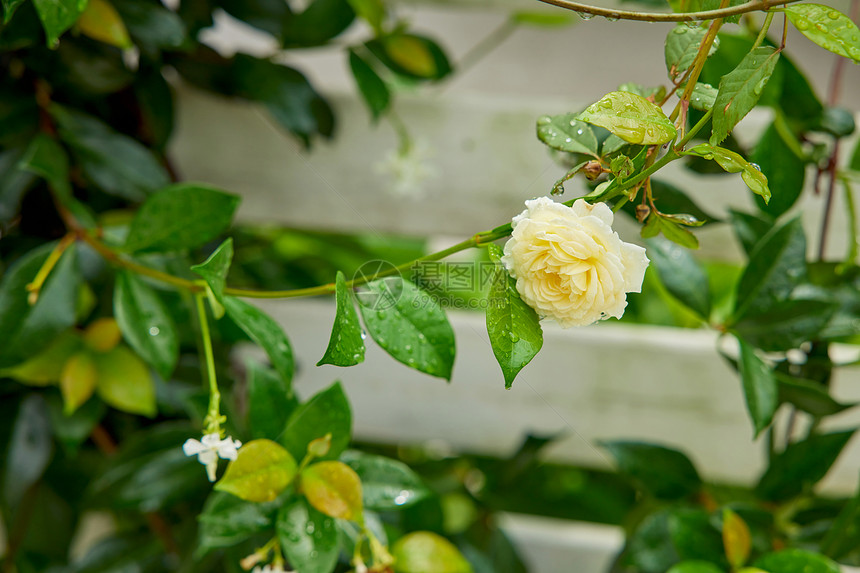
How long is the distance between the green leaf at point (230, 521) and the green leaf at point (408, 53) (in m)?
0.44

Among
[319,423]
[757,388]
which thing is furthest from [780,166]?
[319,423]

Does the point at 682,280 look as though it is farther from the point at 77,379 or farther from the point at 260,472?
the point at 77,379

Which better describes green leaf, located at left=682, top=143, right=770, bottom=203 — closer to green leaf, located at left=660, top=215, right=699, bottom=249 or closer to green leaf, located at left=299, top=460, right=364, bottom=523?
green leaf, located at left=660, top=215, right=699, bottom=249

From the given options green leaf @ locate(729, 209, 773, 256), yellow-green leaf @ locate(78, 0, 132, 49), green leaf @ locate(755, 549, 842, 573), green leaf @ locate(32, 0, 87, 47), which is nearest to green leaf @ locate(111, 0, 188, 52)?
yellow-green leaf @ locate(78, 0, 132, 49)

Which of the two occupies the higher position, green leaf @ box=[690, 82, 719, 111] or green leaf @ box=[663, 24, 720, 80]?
green leaf @ box=[663, 24, 720, 80]

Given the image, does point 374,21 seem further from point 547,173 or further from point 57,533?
point 57,533

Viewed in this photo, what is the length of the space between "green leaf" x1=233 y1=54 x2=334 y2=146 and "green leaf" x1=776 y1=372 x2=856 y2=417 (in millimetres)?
458

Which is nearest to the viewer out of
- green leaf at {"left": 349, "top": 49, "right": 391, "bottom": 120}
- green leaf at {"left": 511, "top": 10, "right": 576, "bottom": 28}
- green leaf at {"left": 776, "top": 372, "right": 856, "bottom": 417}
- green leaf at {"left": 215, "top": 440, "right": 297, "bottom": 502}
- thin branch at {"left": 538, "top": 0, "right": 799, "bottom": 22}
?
thin branch at {"left": 538, "top": 0, "right": 799, "bottom": 22}

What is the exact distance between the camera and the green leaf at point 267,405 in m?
0.44

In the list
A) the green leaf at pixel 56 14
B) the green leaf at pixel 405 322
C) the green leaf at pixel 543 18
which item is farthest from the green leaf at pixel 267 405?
the green leaf at pixel 543 18

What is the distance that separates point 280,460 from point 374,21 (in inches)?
16.5

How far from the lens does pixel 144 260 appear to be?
0.50 m

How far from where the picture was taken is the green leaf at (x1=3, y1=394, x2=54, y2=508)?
545 millimetres

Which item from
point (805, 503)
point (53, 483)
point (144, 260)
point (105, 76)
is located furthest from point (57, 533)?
point (805, 503)
